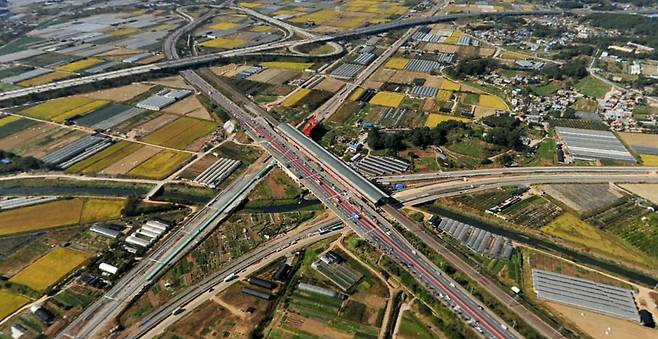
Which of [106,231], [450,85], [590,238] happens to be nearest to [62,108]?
[106,231]

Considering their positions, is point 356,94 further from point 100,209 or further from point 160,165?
point 100,209

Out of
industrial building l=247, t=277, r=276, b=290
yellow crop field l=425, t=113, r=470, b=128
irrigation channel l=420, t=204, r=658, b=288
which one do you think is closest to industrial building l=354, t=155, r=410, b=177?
irrigation channel l=420, t=204, r=658, b=288

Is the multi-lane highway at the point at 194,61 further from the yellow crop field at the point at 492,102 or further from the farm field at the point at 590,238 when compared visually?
the farm field at the point at 590,238

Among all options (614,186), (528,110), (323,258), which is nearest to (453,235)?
(323,258)

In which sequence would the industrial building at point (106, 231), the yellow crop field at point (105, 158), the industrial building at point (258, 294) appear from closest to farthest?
the industrial building at point (258, 294)
the industrial building at point (106, 231)
the yellow crop field at point (105, 158)

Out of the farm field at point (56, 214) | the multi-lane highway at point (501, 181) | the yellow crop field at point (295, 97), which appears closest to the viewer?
the farm field at point (56, 214)

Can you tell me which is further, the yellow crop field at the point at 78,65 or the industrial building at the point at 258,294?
the yellow crop field at the point at 78,65

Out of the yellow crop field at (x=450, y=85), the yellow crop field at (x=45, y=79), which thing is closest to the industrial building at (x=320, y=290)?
the yellow crop field at (x=450, y=85)

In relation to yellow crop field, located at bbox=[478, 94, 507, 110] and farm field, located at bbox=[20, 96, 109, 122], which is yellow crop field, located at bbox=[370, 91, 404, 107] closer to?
yellow crop field, located at bbox=[478, 94, 507, 110]
